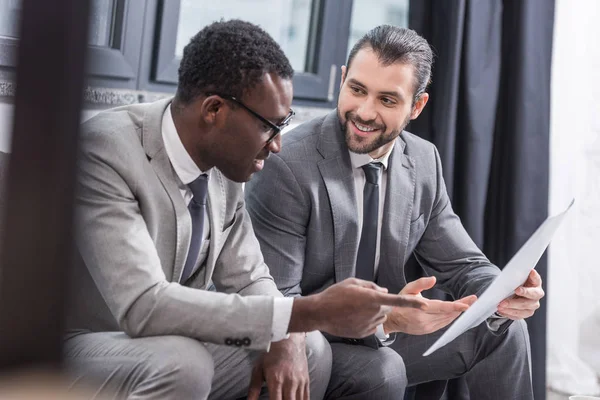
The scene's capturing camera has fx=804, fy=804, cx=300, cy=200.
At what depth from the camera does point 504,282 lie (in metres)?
1.50

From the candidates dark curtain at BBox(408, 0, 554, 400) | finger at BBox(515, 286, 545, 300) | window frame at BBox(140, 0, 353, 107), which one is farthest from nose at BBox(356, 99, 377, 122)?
window frame at BBox(140, 0, 353, 107)

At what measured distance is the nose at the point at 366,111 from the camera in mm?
1894

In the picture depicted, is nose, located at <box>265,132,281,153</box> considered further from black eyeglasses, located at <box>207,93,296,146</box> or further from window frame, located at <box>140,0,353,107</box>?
window frame, located at <box>140,0,353,107</box>

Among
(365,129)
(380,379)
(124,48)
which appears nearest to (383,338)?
(380,379)

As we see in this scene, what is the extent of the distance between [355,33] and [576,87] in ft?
2.92

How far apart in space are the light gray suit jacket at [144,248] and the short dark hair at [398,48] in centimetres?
59

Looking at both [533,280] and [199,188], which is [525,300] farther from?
[199,188]

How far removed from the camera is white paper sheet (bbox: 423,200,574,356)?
143 cm

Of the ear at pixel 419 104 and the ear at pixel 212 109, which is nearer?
the ear at pixel 212 109

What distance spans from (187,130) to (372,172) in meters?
0.61

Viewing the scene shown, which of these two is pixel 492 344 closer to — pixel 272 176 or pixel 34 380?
pixel 272 176

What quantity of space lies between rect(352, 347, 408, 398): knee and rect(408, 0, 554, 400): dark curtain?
0.86 m

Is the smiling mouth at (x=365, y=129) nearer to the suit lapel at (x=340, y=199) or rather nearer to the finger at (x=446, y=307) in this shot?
the suit lapel at (x=340, y=199)

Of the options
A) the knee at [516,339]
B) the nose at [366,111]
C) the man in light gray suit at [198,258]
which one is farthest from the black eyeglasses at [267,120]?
the knee at [516,339]
